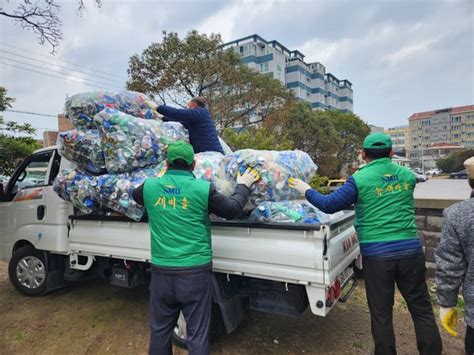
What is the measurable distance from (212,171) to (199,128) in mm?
863

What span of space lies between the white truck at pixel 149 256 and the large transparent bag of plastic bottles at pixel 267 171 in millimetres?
276

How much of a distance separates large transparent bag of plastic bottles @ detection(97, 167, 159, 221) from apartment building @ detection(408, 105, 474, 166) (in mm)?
87649

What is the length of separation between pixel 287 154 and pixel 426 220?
114 inches

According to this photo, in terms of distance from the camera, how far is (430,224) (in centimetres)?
448

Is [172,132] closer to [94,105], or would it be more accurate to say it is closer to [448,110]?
[94,105]

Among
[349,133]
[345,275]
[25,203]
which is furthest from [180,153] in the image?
[349,133]

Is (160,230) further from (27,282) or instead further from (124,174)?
(27,282)

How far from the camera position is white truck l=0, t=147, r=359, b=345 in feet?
7.57

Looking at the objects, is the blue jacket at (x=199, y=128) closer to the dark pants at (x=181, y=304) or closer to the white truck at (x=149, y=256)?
the white truck at (x=149, y=256)

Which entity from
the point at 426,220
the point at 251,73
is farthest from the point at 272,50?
the point at 426,220

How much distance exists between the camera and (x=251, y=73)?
15.1 m

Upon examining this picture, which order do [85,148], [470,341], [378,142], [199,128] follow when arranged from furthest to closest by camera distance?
1. [199,128]
2. [85,148]
3. [378,142]
4. [470,341]

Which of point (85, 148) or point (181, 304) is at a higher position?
point (85, 148)

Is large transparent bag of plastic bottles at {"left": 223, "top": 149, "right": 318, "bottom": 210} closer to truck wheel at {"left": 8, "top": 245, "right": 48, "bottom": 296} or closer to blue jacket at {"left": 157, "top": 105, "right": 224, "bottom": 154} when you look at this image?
blue jacket at {"left": 157, "top": 105, "right": 224, "bottom": 154}
